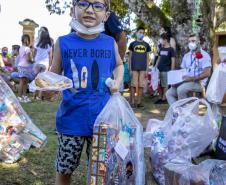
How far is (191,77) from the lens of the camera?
5996 mm

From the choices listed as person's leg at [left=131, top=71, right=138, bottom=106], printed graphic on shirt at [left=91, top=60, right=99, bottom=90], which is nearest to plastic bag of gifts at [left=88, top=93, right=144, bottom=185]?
printed graphic on shirt at [left=91, top=60, right=99, bottom=90]

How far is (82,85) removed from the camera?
2.34 meters

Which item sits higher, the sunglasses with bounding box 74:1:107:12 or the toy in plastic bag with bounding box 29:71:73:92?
the sunglasses with bounding box 74:1:107:12

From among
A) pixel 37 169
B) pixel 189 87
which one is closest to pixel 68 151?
pixel 37 169

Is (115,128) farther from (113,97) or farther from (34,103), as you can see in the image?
(34,103)

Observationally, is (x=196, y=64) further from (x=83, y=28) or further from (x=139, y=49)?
(x=83, y=28)

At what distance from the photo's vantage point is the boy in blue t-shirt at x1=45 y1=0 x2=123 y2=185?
2348 mm

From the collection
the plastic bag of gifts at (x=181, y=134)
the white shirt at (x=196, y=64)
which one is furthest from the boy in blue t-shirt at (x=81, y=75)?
the white shirt at (x=196, y=64)

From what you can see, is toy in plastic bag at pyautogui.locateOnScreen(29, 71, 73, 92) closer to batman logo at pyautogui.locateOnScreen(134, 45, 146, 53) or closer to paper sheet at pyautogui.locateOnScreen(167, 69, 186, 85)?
paper sheet at pyautogui.locateOnScreen(167, 69, 186, 85)

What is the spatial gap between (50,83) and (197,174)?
1.06 m

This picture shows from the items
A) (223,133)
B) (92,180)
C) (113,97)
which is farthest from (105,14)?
(223,133)

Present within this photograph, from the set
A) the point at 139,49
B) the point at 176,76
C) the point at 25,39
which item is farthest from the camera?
the point at 25,39

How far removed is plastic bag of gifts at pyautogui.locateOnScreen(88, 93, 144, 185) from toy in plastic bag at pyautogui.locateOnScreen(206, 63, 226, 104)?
2.56 meters

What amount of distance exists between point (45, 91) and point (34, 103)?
240 inches
